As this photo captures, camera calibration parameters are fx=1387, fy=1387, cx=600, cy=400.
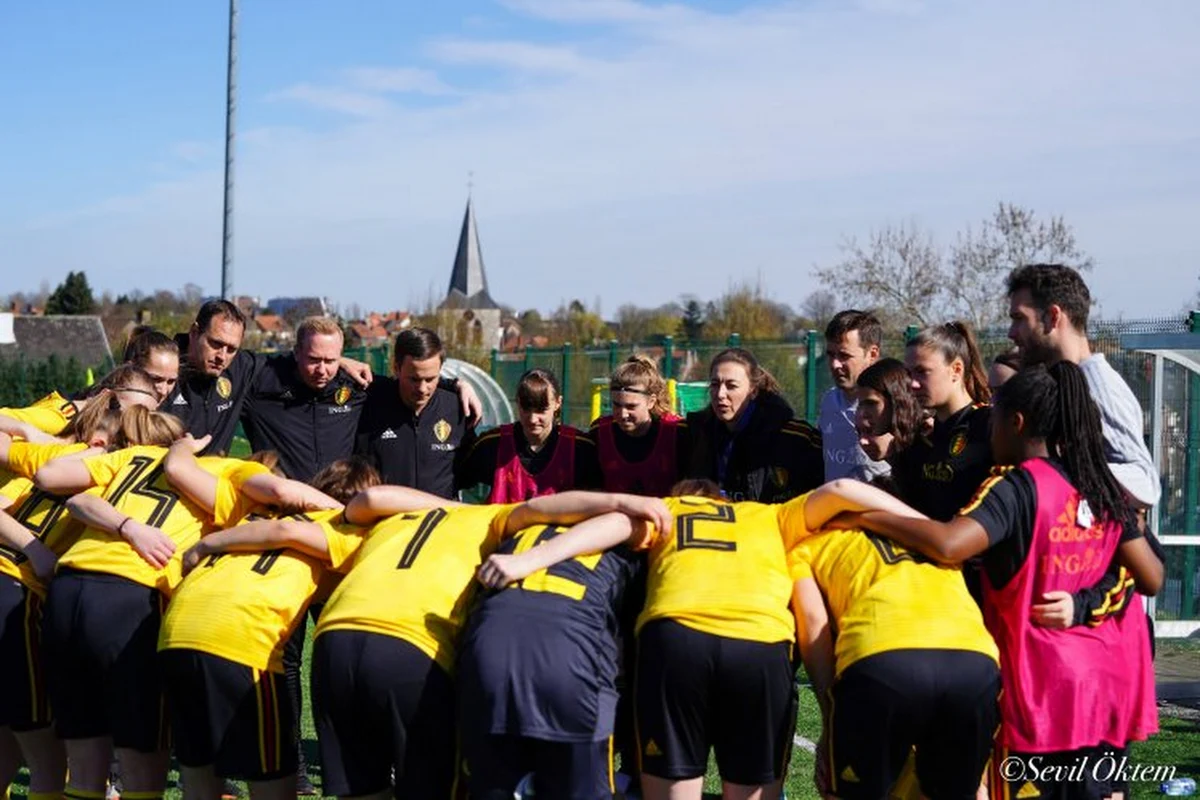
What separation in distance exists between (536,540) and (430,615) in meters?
0.45

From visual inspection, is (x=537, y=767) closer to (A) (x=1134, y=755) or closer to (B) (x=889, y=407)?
(B) (x=889, y=407)

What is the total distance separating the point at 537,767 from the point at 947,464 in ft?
6.82

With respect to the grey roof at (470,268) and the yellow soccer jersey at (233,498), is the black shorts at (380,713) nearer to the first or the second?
the yellow soccer jersey at (233,498)

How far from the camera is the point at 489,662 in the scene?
4324mm

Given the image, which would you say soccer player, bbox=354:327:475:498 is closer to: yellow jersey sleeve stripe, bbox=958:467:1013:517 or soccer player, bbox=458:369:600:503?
soccer player, bbox=458:369:600:503

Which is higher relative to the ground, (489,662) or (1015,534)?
(1015,534)

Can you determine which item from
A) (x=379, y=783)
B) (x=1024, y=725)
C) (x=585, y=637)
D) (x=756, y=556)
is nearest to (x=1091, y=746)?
(x=1024, y=725)

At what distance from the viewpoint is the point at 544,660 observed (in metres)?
4.36

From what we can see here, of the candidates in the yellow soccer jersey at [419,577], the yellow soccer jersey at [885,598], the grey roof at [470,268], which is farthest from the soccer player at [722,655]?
the grey roof at [470,268]

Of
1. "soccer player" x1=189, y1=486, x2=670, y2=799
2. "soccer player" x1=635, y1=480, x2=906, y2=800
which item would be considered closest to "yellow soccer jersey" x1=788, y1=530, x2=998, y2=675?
"soccer player" x1=635, y1=480, x2=906, y2=800

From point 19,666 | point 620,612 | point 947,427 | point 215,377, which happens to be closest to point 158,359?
point 215,377

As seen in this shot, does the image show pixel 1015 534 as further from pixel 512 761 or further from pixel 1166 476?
pixel 1166 476

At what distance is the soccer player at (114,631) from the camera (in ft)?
17.0

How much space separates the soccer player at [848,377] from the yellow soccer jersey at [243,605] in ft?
8.70
